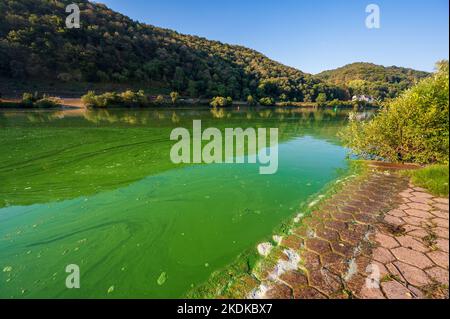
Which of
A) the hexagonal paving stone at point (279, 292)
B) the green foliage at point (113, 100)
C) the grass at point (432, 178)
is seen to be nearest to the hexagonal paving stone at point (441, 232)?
the grass at point (432, 178)

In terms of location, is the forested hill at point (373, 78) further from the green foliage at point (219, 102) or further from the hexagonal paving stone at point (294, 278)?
the hexagonal paving stone at point (294, 278)

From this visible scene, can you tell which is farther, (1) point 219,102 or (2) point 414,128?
(1) point 219,102

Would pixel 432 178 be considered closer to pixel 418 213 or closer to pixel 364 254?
pixel 418 213

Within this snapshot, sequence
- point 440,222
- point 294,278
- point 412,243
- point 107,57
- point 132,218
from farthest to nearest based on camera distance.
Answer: point 107,57 < point 132,218 < point 440,222 < point 412,243 < point 294,278

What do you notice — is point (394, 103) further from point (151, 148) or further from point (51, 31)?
point (51, 31)

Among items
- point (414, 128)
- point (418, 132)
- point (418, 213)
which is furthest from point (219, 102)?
point (418, 213)

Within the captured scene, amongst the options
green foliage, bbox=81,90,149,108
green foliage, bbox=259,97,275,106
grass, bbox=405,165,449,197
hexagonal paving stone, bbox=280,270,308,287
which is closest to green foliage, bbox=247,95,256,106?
green foliage, bbox=259,97,275,106
